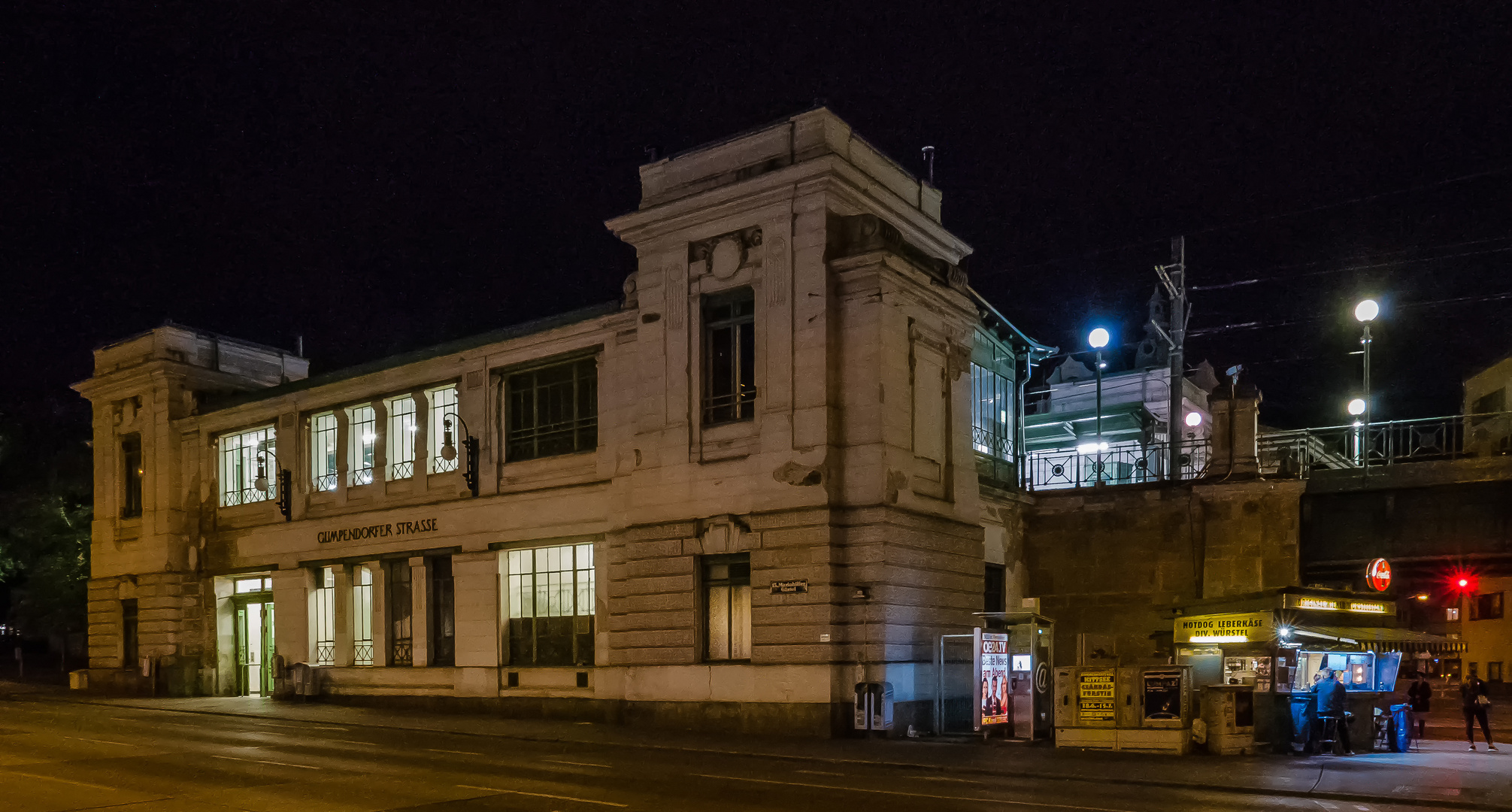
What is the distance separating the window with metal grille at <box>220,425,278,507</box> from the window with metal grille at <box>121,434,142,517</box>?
488cm

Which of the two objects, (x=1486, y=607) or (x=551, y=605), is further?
(x=1486, y=607)

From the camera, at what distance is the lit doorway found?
40500mm

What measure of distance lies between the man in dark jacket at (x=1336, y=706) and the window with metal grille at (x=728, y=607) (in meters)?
11.3

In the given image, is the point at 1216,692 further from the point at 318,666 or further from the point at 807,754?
the point at 318,666

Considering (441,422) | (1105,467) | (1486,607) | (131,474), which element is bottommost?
(1486,607)

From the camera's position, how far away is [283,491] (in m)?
38.1

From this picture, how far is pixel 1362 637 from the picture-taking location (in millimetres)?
22828

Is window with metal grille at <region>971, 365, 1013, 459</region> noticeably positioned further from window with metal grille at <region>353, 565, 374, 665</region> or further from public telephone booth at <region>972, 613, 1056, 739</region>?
window with metal grille at <region>353, 565, 374, 665</region>

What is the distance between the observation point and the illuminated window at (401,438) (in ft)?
115

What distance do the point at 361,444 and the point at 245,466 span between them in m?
6.75

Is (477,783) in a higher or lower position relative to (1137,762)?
higher

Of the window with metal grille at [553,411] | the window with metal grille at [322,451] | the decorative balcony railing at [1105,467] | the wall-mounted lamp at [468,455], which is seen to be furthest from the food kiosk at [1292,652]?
the window with metal grille at [322,451]

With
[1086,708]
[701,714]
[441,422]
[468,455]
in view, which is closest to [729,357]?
[701,714]

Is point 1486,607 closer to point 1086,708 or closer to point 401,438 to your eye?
point 1086,708
